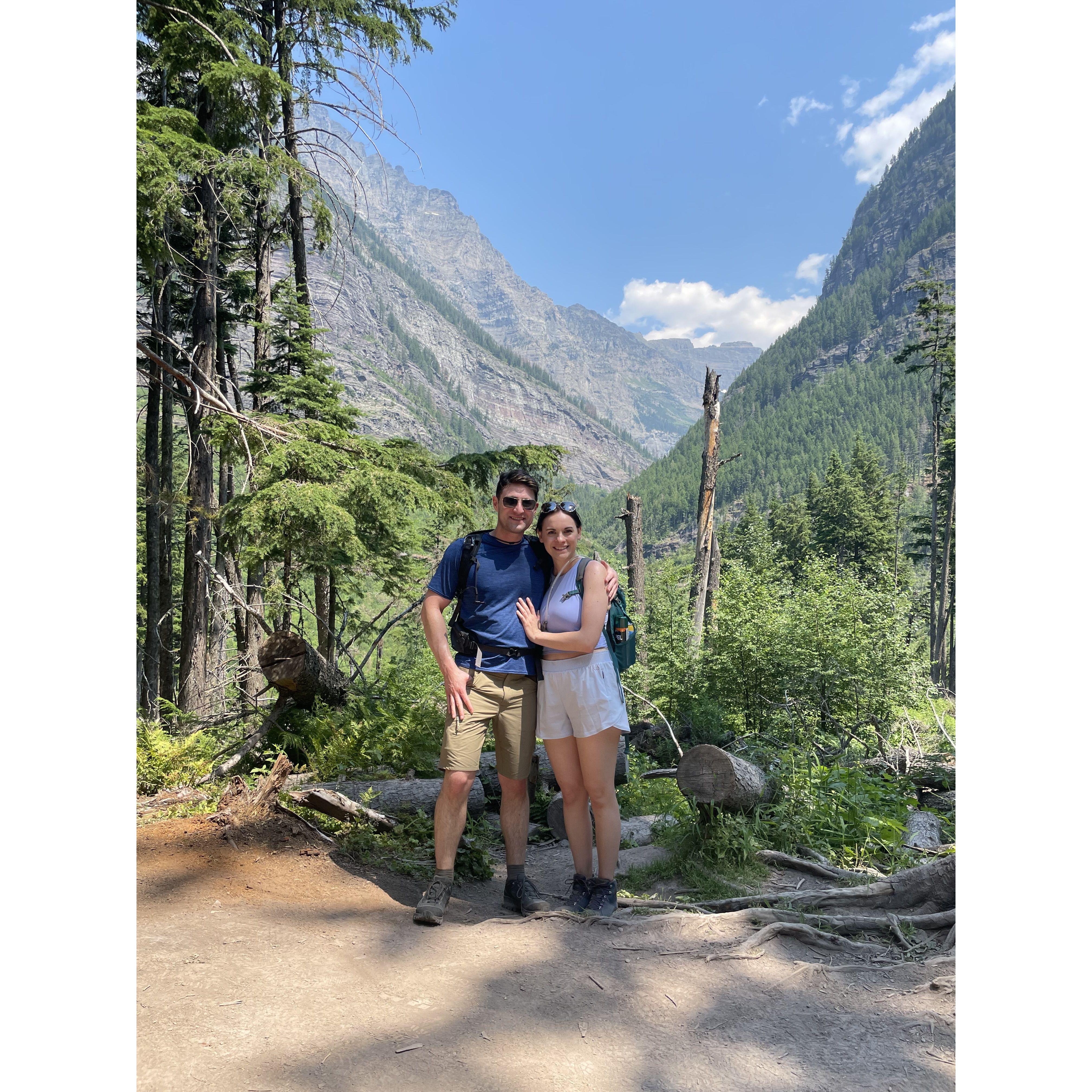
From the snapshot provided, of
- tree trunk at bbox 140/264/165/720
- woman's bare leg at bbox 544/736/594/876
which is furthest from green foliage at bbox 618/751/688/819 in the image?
tree trunk at bbox 140/264/165/720

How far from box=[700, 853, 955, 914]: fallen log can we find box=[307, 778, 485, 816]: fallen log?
1860 mm

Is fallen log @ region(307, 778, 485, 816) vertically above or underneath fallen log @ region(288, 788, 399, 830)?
underneath

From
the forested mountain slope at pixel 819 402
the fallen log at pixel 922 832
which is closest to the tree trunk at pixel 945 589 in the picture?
the fallen log at pixel 922 832

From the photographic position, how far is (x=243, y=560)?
5441mm

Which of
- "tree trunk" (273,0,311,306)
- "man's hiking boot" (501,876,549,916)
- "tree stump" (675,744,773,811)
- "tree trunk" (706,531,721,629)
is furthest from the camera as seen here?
"tree trunk" (706,531,721,629)

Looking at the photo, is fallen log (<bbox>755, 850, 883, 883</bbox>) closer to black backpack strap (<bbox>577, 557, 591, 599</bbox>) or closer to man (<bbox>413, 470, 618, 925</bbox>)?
man (<bbox>413, 470, 618, 925</bbox>)

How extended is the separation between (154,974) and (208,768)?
11.2ft

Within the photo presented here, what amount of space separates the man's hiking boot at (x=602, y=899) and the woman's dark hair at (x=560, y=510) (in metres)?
1.69

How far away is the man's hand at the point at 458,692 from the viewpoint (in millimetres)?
3139

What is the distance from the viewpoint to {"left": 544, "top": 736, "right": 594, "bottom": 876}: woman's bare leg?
11.0 ft

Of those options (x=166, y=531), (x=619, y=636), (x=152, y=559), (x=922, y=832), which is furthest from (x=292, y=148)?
(x=922, y=832)

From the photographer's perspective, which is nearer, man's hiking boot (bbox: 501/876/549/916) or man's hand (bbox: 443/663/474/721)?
man's hand (bbox: 443/663/474/721)

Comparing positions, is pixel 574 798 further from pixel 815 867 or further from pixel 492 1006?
pixel 815 867
